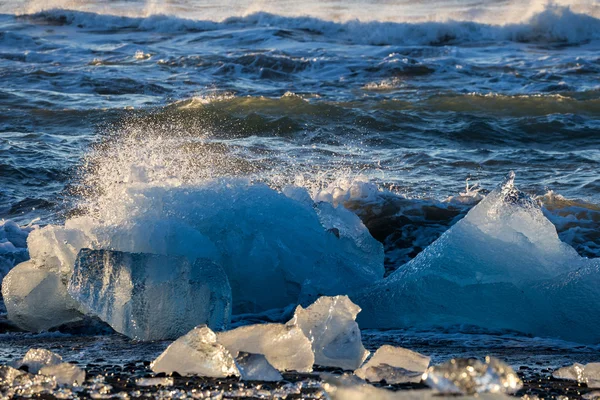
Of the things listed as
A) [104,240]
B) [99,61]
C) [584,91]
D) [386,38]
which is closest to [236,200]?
[104,240]

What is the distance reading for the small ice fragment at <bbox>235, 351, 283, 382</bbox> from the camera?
9.46 feet

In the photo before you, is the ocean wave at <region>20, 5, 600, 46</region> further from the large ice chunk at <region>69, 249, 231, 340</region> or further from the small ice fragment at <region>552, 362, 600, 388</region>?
the small ice fragment at <region>552, 362, 600, 388</region>

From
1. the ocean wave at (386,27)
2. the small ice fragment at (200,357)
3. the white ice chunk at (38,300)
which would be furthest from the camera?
the ocean wave at (386,27)

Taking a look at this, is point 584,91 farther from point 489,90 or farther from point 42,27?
point 42,27

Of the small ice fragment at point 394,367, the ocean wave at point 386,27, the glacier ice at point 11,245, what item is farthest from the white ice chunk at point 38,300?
the ocean wave at point 386,27

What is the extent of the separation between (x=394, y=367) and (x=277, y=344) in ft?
1.45

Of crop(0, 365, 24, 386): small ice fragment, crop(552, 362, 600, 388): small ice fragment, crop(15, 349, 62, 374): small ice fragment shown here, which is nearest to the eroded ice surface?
crop(552, 362, 600, 388): small ice fragment

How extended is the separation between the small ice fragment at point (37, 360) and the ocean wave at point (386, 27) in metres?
19.6

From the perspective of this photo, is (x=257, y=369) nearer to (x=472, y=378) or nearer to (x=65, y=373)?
(x=65, y=373)

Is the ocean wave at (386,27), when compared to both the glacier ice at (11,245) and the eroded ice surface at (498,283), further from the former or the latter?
the eroded ice surface at (498,283)

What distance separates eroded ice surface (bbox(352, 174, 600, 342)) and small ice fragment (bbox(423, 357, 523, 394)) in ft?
6.79

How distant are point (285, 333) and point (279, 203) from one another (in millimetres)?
1663

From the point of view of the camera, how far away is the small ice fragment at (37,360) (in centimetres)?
300

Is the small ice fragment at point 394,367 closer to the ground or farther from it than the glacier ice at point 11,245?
farther from it
